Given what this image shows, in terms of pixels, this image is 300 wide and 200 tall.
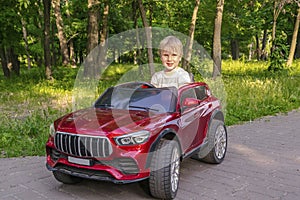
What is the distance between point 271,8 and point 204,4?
13.7ft

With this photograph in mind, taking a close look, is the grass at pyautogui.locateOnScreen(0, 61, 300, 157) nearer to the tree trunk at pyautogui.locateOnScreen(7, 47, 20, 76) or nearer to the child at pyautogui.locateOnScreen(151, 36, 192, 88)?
the child at pyautogui.locateOnScreen(151, 36, 192, 88)

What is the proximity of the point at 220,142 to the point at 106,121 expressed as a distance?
2324mm

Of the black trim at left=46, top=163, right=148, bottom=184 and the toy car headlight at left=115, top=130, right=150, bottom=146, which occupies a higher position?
the toy car headlight at left=115, top=130, right=150, bottom=146

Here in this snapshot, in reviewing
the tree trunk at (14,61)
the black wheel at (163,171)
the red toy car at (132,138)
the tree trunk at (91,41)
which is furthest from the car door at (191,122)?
the tree trunk at (14,61)

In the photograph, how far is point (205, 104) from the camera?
17.1ft

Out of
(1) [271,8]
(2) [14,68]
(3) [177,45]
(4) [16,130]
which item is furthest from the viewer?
(2) [14,68]

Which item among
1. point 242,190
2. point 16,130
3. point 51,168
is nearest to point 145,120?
point 51,168

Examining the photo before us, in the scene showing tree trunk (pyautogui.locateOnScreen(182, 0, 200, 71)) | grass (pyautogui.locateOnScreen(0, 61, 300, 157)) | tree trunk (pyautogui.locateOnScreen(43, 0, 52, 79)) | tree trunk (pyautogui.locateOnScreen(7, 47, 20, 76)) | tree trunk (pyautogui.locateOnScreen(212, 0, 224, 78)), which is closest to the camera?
grass (pyautogui.locateOnScreen(0, 61, 300, 157))

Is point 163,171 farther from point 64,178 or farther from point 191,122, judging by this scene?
point 64,178

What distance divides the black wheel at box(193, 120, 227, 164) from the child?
880mm

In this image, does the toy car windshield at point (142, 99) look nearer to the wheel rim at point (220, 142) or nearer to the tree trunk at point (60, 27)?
the wheel rim at point (220, 142)

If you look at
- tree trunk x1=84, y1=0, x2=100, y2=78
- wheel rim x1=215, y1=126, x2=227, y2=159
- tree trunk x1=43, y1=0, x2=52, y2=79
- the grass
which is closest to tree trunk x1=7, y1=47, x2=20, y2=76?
tree trunk x1=43, y1=0, x2=52, y2=79

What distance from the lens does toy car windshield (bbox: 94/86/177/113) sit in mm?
4492

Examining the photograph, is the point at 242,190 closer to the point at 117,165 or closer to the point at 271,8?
the point at 117,165
